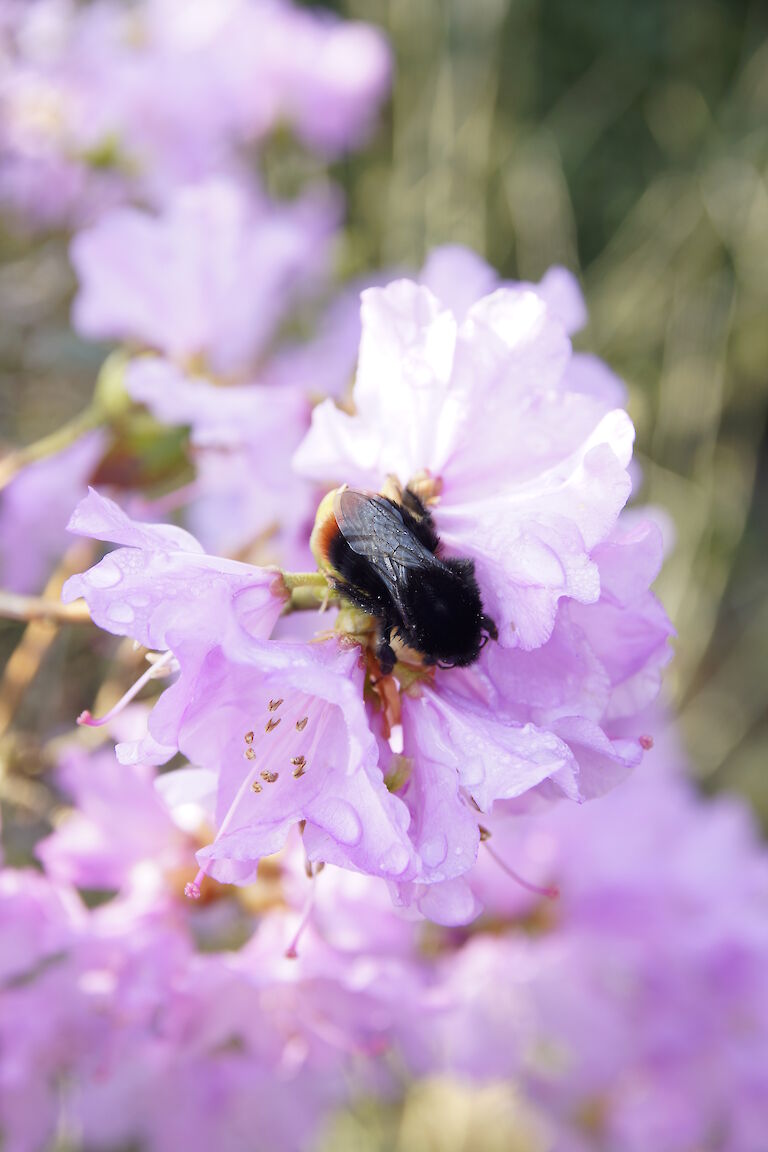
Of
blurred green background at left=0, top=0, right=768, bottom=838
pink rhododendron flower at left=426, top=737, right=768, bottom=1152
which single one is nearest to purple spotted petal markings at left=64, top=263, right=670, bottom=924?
pink rhododendron flower at left=426, top=737, right=768, bottom=1152

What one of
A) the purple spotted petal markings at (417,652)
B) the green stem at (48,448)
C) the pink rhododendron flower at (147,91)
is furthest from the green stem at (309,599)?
the pink rhododendron flower at (147,91)

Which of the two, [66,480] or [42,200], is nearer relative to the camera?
[66,480]

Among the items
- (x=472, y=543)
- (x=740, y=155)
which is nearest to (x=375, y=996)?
(x=472, y=543)

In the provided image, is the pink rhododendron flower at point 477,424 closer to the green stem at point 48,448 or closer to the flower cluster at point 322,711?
the flower cluster at point 322,711

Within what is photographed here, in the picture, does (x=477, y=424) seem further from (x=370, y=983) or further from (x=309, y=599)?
(x=370, y=983)

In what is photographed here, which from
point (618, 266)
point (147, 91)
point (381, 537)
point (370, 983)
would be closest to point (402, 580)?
point (381, 537)

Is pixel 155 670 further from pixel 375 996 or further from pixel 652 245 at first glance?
pixel 652 245
